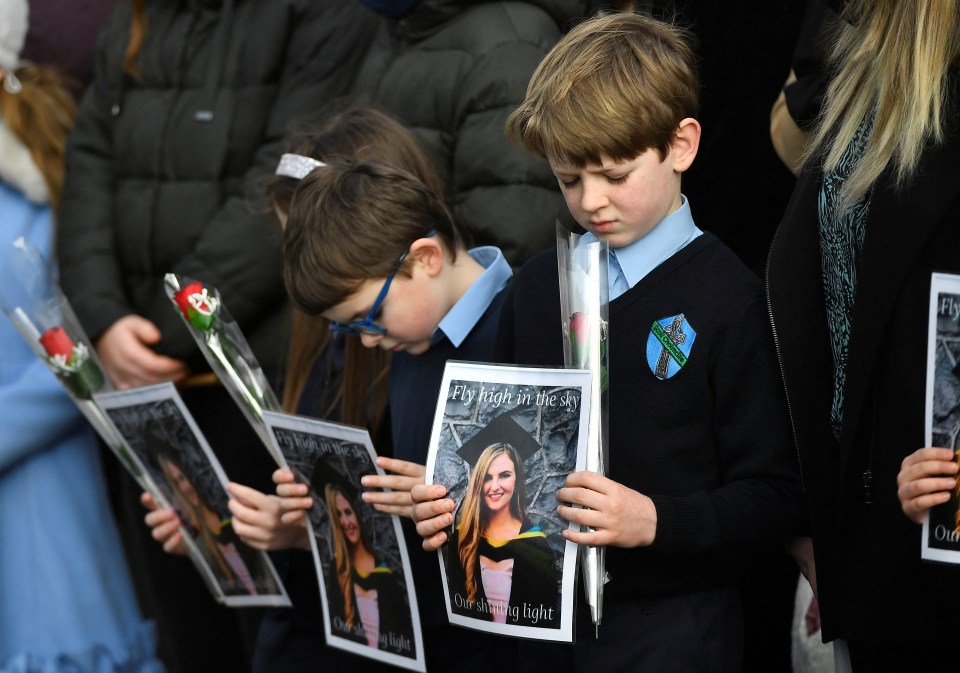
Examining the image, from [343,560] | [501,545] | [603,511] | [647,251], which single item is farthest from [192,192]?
[603,511]

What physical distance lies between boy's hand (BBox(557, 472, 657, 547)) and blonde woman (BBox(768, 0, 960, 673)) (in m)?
0.31

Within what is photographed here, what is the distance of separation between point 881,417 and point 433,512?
689mm

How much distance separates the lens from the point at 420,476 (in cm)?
221

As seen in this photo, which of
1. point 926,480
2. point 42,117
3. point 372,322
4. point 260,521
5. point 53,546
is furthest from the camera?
point 42,117

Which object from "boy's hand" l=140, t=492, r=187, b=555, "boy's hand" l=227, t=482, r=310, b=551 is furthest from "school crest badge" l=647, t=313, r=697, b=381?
"boy's hand" l=140, t=492, r=187, b=555

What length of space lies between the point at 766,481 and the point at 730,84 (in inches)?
50.3

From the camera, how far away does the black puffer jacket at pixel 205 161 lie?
316 centimetres

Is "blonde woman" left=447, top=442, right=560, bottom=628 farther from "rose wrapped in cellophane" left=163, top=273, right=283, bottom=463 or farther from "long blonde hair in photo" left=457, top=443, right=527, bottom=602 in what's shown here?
"rose wrapped in cellophane" left=163, top=273, right=283, bottom=463

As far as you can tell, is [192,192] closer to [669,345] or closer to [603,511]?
[669,345]

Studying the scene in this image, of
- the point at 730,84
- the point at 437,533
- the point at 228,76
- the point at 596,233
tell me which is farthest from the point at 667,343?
the point at 228,76

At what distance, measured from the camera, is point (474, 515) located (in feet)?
6.22

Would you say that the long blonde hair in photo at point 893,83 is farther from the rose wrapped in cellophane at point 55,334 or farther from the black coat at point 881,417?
the rose wrapped in cellophane at point 55,334

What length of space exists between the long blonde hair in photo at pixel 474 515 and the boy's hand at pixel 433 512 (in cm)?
3

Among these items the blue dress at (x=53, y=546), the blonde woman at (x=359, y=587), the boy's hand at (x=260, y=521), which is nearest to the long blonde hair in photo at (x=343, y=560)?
the blonde woman at (x=359, y=587)
